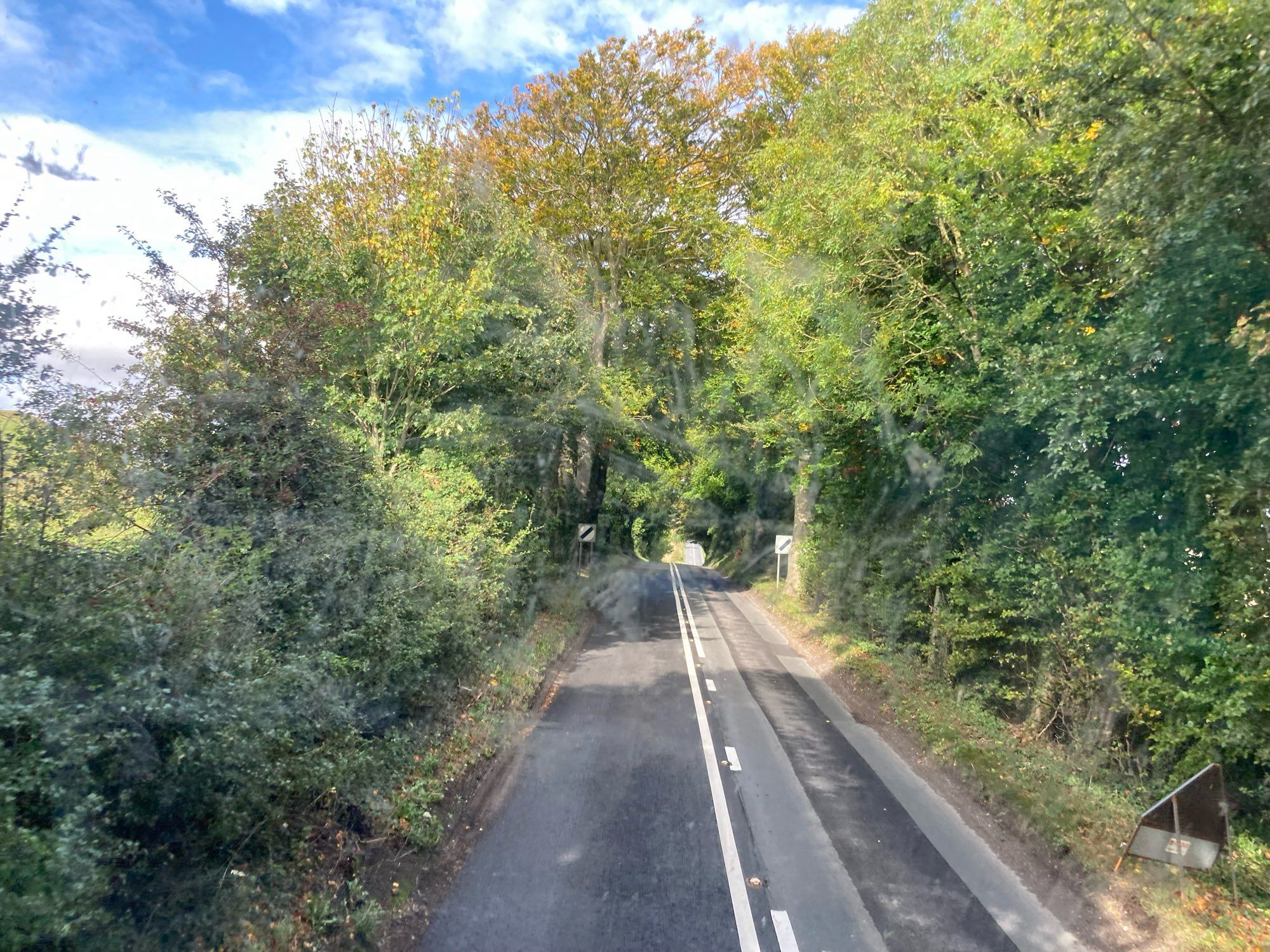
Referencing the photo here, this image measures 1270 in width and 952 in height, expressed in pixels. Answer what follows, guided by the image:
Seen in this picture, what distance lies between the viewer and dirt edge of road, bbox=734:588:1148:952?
18.7 ft

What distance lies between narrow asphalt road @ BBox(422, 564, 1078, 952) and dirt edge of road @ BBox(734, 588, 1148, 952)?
0.55 ft

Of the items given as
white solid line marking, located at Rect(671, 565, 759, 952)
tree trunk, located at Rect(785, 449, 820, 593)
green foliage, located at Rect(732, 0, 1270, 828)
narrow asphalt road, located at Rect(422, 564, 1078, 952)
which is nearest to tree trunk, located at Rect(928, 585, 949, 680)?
green foliage, located at Rect(732, 0, 1270, 828)

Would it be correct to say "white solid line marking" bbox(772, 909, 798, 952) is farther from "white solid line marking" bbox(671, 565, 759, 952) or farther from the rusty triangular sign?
the rusty triangular sign

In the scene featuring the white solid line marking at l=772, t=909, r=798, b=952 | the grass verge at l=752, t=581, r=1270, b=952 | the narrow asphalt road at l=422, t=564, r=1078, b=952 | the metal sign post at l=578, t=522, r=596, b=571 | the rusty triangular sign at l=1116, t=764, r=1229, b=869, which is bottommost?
the white solid line marking at l=772, t=909, r=798, b=952

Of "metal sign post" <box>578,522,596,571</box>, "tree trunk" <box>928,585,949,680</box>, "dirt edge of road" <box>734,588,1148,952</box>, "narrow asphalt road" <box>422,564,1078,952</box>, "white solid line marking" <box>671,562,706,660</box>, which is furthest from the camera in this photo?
"metal sign post" <box>578,522,596,571</box>

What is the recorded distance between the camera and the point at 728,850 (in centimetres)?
673


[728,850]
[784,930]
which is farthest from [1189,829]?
[728,850]

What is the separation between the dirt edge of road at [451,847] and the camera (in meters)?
5.26

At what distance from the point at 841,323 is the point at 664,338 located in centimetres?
1263

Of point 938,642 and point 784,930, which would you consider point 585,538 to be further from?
point 784,930

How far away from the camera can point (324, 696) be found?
5691mm

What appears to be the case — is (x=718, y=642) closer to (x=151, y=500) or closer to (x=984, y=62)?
(x=984, y=62)

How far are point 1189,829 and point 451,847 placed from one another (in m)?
5.44

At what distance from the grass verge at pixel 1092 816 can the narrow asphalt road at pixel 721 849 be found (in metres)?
0.62
